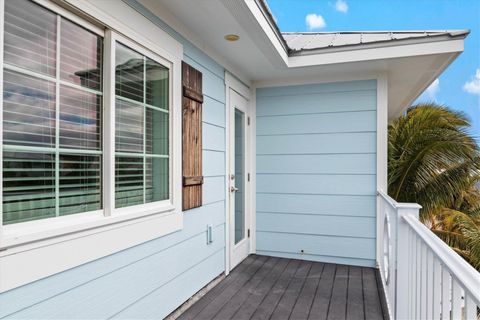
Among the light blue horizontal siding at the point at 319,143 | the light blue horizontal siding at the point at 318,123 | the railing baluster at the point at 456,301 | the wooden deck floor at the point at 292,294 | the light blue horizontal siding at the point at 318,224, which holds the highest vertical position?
the light blue horizontal siding at the point at 318,123

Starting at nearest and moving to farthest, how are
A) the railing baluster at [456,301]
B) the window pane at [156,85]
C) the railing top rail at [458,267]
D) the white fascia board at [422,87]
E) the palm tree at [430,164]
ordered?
1. the railing top rail at [458,267]
2. the railing baluster at [456,301]
3. the window pane at [156,85]
4. the white fascia board at [422,87]
5. the palm tree at [430,164]

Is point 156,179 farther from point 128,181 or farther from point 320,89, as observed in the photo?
point 320,89

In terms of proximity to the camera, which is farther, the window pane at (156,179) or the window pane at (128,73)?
the window pane at (156,179)

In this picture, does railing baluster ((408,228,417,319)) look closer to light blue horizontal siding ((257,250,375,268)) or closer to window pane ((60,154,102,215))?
window pane ((60,154,102,215))

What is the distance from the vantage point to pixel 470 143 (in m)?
4.91

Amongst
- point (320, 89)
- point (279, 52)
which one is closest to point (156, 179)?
point (279, 52)

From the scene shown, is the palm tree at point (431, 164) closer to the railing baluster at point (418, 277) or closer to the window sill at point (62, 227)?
the railing baluster at point (418, 277)

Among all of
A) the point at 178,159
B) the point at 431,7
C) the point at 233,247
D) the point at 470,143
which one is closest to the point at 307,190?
the point at 233,247

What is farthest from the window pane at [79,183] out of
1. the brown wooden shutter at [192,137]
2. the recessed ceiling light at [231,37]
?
the recessed ceiling light at [231,37]

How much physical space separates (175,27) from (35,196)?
1725 millimetres

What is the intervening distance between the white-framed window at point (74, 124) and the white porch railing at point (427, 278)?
5.44 feet

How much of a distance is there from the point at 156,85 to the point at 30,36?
0.98 m

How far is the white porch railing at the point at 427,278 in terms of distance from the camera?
888 millimetres

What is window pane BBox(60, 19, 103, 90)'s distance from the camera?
165cm
